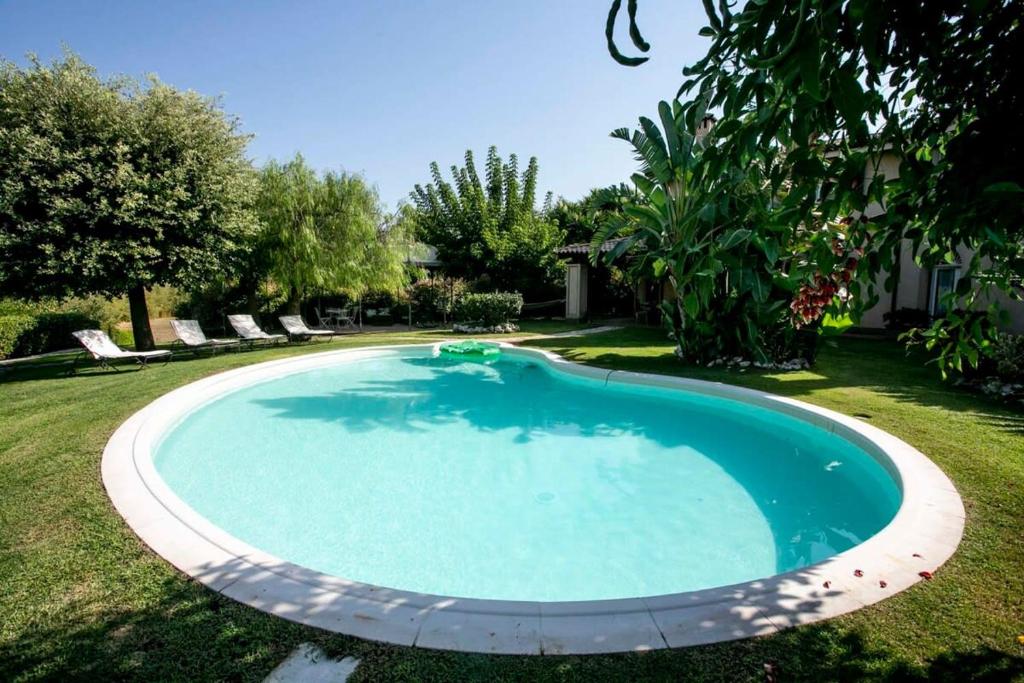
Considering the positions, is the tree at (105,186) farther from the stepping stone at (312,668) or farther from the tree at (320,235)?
the stepping stone at (312,668)

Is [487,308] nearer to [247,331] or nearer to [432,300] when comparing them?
[432,300]

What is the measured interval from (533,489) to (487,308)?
1397cm

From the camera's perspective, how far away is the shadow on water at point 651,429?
516 cm

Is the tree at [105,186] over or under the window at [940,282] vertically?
over

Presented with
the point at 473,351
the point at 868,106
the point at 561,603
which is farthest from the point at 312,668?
the point at 473,351

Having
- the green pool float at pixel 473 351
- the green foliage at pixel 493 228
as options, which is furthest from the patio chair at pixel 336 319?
the green pool float at pixel 473 351

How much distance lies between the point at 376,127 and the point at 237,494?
13854mm

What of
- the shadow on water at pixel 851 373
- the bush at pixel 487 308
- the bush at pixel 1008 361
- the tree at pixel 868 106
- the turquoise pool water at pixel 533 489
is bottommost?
the turquoise pool water at pixel 533 489

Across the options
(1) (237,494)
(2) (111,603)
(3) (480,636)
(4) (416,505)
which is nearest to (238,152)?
(1) (237,494)

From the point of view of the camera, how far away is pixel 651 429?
27.2 ft

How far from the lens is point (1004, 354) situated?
8.33m

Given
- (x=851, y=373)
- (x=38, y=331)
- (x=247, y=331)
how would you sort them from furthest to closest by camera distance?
(x=247, y=331)
(x=38, y=331)
(x=851, y=373)

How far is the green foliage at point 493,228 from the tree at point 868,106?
23070 mm

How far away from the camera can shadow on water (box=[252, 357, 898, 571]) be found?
203 inches
